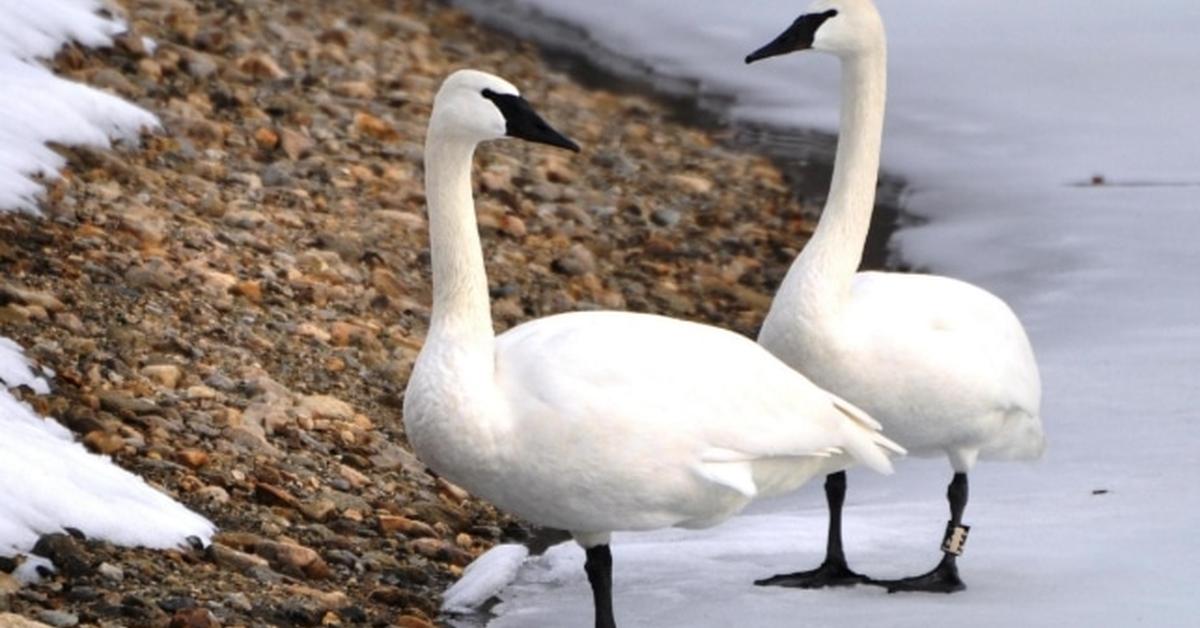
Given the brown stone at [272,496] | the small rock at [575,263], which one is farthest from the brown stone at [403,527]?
the small rock at [575,263]

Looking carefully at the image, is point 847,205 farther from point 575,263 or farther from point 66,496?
point 575,263

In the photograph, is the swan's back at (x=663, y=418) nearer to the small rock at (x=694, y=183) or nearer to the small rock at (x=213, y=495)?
the small rock at (x=213, y=495)

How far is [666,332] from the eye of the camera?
18.6 feet

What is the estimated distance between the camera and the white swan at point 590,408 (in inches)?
211

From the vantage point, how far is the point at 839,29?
6.91m

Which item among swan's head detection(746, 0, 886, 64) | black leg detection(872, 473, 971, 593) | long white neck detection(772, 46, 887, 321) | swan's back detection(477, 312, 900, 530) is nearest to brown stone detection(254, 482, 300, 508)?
swan's back detection(477, 312, 900, 530)

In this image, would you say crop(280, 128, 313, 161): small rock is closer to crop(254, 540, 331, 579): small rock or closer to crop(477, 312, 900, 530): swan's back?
crop(254, 540, 331, 579): small rock

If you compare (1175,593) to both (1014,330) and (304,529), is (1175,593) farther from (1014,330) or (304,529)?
(304,529)

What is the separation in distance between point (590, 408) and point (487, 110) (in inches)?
31.5

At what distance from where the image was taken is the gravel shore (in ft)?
21.3

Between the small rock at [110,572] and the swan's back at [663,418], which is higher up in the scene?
the swan's back at [663,418]

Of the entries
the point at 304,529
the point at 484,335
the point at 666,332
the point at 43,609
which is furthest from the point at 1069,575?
the point at 43,609

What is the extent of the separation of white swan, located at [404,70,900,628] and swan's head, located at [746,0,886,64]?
1409 mm

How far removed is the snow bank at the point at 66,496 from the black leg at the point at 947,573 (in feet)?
5.91
